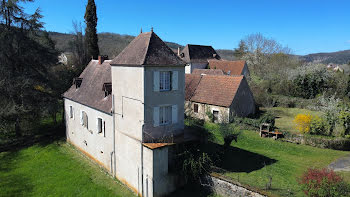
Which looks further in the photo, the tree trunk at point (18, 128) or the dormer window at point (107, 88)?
the tree trunk at point (18, 128)

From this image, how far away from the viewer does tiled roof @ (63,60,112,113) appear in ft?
59.5

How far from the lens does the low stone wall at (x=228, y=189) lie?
1165 centimetres

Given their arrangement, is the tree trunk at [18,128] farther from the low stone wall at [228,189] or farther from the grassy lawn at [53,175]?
the low stone wall at [228,189]

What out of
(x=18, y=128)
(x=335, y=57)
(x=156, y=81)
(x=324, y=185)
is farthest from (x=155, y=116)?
(x=335, y=57)

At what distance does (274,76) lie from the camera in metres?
43.2

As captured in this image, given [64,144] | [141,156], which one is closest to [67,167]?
[64,144]

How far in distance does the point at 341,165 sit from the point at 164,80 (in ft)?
45.8

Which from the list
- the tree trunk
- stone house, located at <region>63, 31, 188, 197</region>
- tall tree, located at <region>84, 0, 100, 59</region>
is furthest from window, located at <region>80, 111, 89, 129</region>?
tall tree, located at <region>84, 0, 100, 59</region>

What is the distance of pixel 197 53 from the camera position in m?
51.7

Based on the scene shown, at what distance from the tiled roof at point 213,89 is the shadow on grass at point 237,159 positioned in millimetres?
8111

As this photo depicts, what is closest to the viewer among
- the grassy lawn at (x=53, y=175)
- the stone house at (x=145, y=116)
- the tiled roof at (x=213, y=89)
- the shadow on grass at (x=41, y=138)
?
the stone house at (x=145, y=116)

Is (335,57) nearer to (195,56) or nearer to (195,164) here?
(195,56)

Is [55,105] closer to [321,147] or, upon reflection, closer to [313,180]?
[313,180]

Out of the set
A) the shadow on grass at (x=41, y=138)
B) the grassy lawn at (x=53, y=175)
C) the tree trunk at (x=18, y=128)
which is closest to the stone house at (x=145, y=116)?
the grassy lawn at (x=53, y=175)
